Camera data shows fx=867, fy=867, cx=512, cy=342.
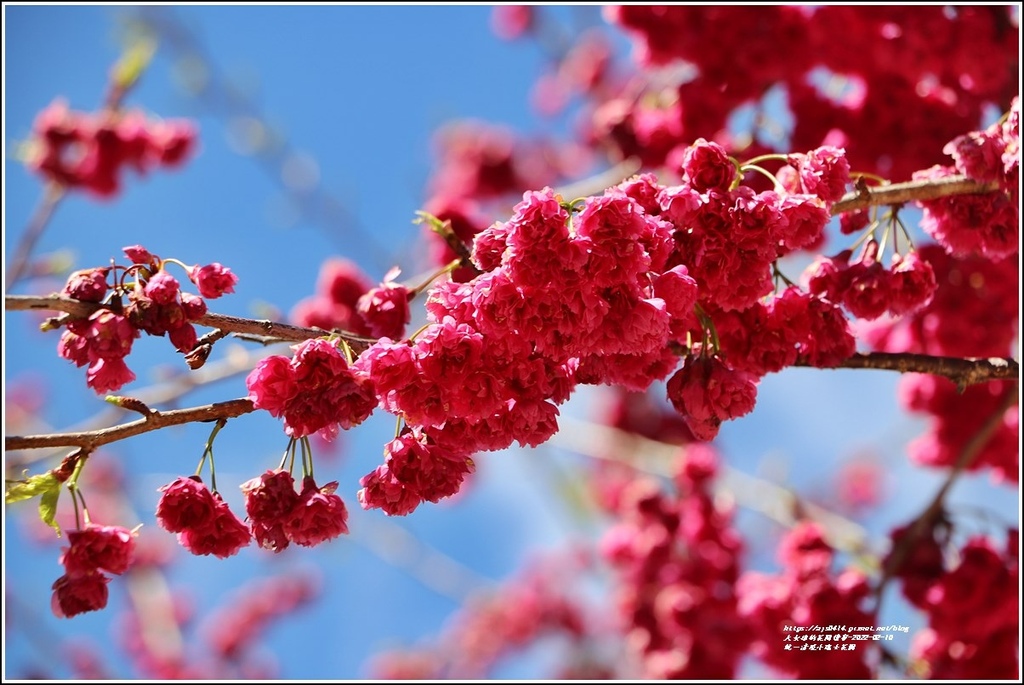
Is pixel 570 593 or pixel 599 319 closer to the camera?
pixel 599 319

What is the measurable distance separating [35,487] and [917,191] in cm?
216

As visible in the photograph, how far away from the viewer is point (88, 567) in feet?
6.36

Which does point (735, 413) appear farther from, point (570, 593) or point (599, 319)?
point (570, 593)

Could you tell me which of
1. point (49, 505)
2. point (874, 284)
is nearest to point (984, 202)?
point (874, 284)

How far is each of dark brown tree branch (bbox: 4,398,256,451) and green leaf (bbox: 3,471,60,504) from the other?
0.09 meters

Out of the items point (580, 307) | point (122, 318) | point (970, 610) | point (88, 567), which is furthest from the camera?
point (970, 610)

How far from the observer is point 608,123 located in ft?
13.7

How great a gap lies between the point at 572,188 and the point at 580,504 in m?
3.01

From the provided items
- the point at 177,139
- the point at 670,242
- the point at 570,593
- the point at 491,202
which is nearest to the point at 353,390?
the point at 670,242

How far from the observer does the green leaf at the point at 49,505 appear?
5.95ft

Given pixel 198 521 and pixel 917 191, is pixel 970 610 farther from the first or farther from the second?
pixel 198 521

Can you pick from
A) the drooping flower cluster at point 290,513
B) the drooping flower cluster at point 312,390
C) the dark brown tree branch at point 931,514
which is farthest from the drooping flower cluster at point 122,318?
the dark brown tree branch at point 931,514

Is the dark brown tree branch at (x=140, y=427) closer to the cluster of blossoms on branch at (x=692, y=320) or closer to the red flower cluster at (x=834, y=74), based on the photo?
the cluster of blossoms on branch at (x=692, y=320)

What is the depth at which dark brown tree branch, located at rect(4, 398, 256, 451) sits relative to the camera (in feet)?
5.82
